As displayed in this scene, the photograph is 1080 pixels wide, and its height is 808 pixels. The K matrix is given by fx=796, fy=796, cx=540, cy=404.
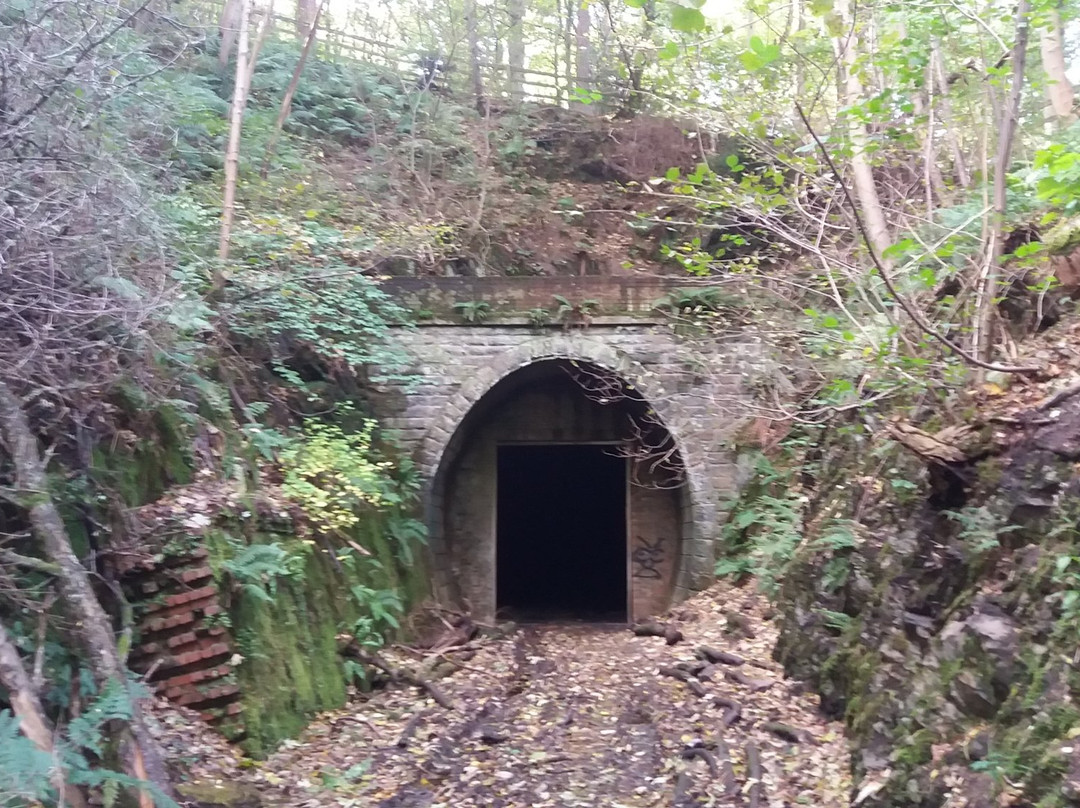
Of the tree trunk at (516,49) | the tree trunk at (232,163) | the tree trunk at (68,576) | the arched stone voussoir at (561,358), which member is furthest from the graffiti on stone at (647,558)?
the tree trunk at (516,49)

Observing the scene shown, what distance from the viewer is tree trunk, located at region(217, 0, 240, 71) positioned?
11.8 meters

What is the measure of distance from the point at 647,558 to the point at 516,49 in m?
10.1

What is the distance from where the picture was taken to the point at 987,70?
438 cm

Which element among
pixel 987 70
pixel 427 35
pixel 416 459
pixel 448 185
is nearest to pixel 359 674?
pixel 416 459

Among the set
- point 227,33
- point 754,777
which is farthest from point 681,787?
point 227,33

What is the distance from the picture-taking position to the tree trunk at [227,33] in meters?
11.8

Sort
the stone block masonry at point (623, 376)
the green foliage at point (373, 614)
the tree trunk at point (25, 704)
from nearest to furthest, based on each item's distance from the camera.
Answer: the tree trunk at point (25, 704) → the green foliage at point (373, 614) → the stone block masonry at point (623, 376)

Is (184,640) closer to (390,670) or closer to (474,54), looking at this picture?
(390,670)

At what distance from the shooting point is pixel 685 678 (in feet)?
20.1

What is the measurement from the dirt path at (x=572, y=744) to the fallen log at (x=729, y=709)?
3cm

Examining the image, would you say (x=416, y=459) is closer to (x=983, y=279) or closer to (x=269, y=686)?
(x=269, y=686)

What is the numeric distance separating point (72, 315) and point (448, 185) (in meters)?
8.23

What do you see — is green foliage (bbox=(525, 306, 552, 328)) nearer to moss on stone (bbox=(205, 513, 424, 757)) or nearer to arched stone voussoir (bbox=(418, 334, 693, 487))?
arched stone voussoir (bbox=(418, 334, 693, 487))

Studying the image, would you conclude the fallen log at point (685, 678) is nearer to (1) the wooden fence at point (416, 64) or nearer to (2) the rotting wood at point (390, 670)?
(2) the rotting wood at point (390, 670)
